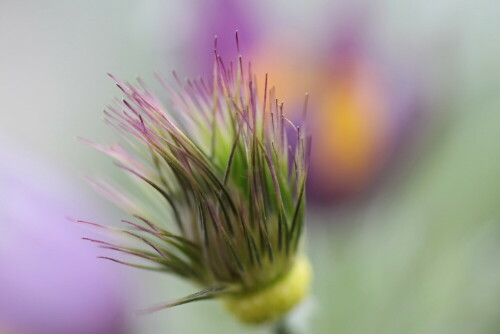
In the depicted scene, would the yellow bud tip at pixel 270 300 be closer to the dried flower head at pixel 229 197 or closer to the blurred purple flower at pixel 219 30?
the dried flower head at pixel 229 197

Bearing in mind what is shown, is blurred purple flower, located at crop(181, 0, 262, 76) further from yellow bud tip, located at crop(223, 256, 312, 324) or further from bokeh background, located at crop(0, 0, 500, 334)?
yellow bud tip, located at crop(223, 256, 312, 324)

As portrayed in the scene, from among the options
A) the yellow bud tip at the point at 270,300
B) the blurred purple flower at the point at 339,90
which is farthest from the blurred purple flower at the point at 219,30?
the yellow bud tip at the point at 270,300

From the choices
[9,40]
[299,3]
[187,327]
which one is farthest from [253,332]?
[9,40]

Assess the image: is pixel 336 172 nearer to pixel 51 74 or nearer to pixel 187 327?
pixel 187 327

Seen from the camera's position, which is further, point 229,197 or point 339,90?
point 339,90
